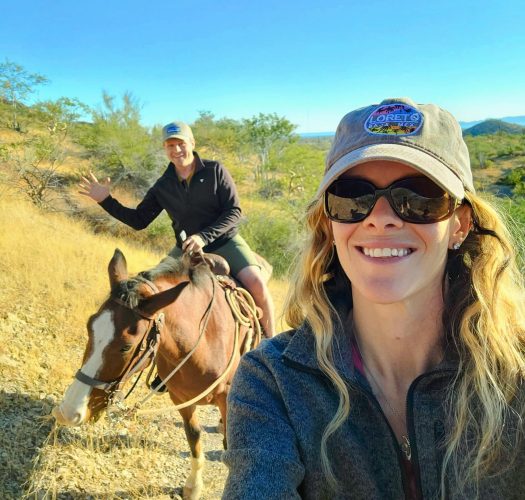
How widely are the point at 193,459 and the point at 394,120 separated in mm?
3384

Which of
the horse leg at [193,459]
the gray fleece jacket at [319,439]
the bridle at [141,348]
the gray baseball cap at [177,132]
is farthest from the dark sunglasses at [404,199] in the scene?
the gray baseball cap at [177,132]

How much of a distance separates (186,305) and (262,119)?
38.1 m

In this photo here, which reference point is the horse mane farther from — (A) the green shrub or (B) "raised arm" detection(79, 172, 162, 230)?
(A) the green shrub

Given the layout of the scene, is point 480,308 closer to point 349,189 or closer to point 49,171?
point 349,189

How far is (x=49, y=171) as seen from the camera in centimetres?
1512

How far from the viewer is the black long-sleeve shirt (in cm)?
423

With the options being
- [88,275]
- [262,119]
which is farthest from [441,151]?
[262,119]

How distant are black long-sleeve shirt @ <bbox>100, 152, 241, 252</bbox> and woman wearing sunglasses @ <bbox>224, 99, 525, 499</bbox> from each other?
2.90 meters

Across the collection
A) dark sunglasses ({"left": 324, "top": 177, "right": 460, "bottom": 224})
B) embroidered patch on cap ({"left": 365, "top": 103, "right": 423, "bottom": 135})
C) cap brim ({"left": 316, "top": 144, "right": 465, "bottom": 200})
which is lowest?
dark sunglasses ({"left": 324, "top": 177, "right": 460, "bottom": 224})

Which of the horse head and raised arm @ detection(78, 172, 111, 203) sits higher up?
raised arm @ detection(78, 172, 111, 203)

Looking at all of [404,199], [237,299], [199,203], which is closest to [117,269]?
[237,299]

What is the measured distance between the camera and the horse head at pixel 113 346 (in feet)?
8.30

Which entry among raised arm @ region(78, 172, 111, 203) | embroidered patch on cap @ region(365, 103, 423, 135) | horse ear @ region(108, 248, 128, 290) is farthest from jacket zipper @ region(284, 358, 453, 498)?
raised arm @ region(78, 172, 111, 203)

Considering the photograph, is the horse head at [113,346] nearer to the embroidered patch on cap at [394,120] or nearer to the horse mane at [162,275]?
the horse mane at [162,275]
